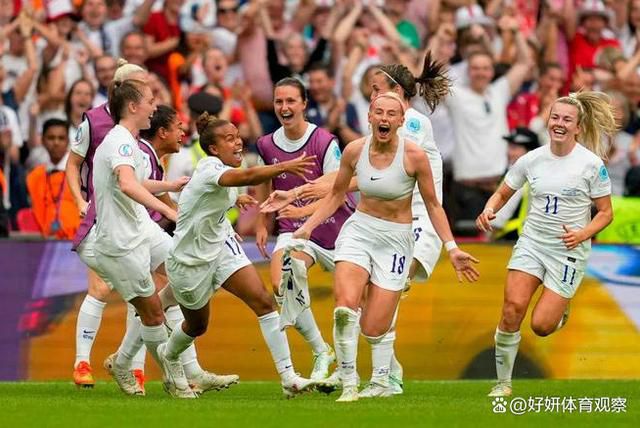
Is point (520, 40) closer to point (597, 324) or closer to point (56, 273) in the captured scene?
point (597, 324)

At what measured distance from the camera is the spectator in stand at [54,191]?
16.9 meters

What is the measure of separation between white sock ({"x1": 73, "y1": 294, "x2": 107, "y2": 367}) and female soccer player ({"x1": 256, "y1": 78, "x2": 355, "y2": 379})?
1.54 metres

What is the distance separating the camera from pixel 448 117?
19.4 meters

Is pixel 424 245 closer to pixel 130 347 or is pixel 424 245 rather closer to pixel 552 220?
pixel 552 220

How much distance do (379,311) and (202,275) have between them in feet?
4.59

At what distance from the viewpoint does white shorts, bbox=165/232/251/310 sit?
41.4 feet

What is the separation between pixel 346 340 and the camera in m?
12.2

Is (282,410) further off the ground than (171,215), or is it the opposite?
(171,215)

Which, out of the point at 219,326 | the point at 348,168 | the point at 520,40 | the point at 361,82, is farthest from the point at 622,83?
the point at 348,168

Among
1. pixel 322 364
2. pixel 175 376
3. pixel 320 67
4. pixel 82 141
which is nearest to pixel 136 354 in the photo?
pixel 175 376

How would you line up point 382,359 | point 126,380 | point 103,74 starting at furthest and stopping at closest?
point 103,74, point 126,380, point 382,359

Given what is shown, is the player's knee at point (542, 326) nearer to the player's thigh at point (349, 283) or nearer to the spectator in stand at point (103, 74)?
the player's thigh at point (349, 283)

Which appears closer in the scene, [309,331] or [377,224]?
[377,224]

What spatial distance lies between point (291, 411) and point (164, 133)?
10.9 ft
